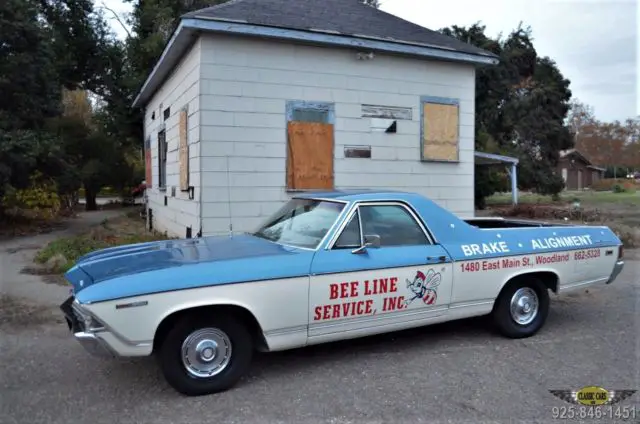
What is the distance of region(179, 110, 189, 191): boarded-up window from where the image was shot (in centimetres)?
953

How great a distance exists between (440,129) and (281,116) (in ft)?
10.8

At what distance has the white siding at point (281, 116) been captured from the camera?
8555 millimetres

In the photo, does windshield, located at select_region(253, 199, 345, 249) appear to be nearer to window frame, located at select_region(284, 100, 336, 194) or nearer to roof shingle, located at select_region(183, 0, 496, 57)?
window frame, located at select_region(284, 100, 336, 194)

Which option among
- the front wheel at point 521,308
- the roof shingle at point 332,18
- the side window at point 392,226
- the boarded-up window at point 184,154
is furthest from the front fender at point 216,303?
the boarded-up window at point 184,154

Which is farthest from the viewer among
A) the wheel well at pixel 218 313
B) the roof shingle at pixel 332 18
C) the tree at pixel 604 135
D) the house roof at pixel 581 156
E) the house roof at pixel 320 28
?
the tree at pixel 604 135

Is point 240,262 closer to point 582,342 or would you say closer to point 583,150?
point 582,342

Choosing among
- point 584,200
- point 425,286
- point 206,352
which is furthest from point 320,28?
point 584,200

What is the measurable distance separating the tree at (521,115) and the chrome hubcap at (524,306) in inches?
947

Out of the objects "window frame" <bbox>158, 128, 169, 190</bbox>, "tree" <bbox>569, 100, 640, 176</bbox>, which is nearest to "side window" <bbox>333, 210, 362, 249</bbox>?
"window frame" <bbox>158, 128, 169, 190</bbox>

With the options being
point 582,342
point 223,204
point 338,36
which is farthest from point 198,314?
point 338,36

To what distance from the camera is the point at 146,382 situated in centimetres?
420

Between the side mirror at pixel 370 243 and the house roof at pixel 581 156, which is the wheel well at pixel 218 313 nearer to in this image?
the side mirror at pixel 370 243

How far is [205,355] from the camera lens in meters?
3.94

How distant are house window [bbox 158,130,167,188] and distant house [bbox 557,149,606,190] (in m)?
62.3
